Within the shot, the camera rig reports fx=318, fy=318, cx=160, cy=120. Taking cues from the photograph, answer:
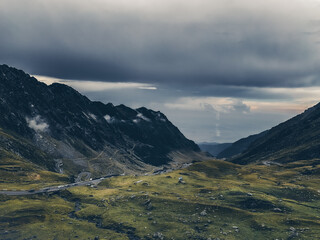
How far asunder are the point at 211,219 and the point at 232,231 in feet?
61.6

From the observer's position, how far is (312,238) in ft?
549

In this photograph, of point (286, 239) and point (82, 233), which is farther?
point (82, 233)

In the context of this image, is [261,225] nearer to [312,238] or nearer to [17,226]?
[312,238]

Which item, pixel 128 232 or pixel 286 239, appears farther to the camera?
pixel 128 232

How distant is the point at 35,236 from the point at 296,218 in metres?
154

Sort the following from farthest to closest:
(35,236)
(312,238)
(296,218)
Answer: (296,218), (35,236), (312,238)

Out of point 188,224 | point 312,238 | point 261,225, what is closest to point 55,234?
point 188,224

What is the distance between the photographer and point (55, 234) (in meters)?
184

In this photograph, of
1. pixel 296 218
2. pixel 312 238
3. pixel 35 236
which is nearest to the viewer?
pixel 312 238

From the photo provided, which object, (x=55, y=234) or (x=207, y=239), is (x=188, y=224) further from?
(x=55, y=234)

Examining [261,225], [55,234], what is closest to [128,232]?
[55,234]

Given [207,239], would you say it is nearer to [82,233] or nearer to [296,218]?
[296,218]

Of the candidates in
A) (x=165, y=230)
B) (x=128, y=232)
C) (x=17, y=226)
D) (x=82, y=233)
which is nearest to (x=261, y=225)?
(x=165, y=230)

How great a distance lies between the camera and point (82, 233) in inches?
7407
